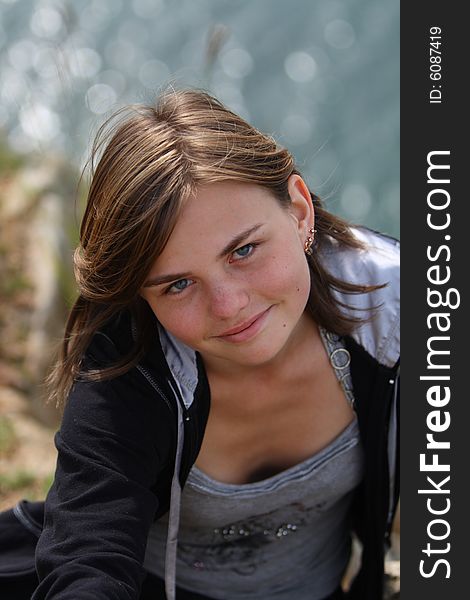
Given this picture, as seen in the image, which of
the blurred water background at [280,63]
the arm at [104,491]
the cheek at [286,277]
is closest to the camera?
the arm at [104,491]

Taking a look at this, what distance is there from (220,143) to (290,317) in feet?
1.36

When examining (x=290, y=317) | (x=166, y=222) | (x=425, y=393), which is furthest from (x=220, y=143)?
(x=425, y=393)

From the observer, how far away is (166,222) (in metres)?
Result: 2.13

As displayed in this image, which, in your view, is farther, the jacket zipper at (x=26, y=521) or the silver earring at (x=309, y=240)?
the jacket zipper at (x=26, y=521)

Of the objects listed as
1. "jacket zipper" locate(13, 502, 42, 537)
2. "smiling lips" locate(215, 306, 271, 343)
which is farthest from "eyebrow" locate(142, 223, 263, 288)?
"jacket zipper" locate(13, 502, 42, 537)

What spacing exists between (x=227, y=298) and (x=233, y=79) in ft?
21.6

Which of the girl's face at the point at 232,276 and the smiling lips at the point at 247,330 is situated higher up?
the girl's face at the point at 232,276

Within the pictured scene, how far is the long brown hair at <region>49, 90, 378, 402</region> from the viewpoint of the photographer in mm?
2148

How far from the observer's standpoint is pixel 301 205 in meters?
2.40

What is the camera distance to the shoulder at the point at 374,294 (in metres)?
2.54

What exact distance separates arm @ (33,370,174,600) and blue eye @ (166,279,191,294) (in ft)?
0.83

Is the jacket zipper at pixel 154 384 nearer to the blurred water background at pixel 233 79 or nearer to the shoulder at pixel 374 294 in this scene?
the shoulder at pixel 374 294

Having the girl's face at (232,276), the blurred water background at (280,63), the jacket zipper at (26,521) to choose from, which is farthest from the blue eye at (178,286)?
the blurred water background at (280,63)

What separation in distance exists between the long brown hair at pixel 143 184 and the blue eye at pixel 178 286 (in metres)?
0.06
